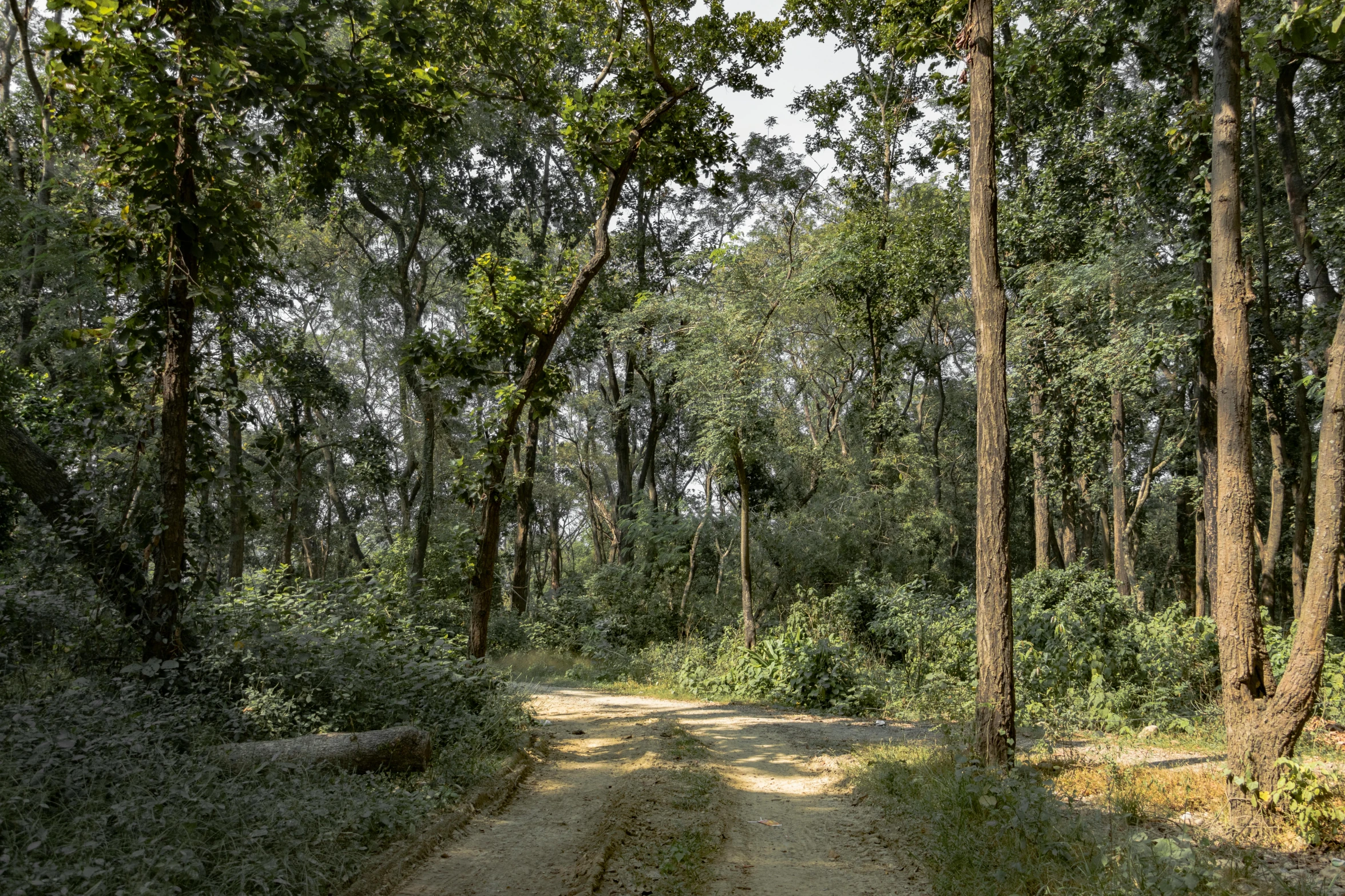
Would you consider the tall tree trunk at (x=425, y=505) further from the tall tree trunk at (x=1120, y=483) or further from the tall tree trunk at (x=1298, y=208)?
the tall tree trunk at (x=1298, y=208)

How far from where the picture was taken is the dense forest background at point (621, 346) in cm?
677

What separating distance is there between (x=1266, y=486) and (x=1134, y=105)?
48.8ft

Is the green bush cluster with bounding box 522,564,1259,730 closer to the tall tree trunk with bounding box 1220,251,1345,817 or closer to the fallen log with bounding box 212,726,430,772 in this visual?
the tall tree trunk with bounding box 1220,251,1345,817

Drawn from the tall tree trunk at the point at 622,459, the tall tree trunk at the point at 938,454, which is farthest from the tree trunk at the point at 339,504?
the tall tree trunk at the point at 938,454

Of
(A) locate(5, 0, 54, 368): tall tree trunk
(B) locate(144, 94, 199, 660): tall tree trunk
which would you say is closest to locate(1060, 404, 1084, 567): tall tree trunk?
(B) locate(144, 94, 199, 660): tall tree trunk

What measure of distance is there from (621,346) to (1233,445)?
61.5 feet

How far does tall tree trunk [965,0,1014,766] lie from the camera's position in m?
7.15

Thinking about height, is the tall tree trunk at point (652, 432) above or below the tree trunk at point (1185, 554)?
above

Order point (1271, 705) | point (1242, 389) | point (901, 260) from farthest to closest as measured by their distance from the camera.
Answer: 1. point (901, 260)
2. point (1242, 389)
3. point (1271, 705)

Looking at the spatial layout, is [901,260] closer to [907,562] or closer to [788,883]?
[907,562]

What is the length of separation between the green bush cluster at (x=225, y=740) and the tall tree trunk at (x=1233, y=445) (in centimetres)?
658

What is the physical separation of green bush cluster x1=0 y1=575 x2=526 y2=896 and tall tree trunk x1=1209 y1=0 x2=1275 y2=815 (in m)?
6.58

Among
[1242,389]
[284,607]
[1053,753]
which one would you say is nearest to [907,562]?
[1053,753]

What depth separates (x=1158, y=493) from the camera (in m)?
28.8
